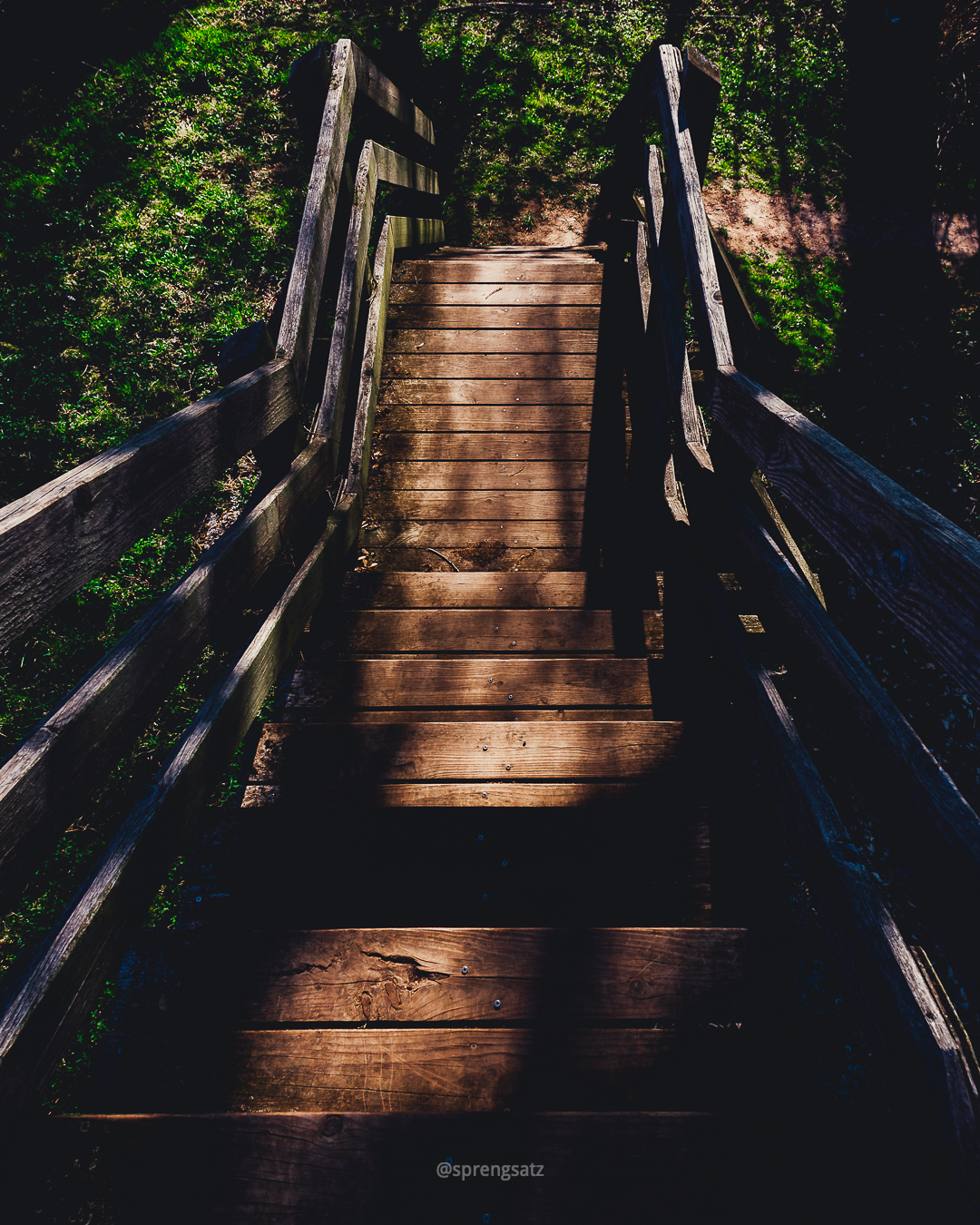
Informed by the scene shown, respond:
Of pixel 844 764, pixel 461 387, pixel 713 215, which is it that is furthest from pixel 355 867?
pixel 713 215

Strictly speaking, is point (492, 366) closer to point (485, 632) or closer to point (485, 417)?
point (485, 417)

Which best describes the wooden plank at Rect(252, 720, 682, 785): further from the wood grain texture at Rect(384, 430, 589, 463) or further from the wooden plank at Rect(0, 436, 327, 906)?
the wood grain texture at Rect(384, 430, 589, 463)

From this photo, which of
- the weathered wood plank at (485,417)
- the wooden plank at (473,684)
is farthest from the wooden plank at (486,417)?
the wooden plank at (473,684)

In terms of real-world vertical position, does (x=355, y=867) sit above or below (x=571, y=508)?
below

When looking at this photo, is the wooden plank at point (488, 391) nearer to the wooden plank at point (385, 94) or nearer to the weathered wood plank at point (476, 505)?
the weathered wood plank at point (476, 505)

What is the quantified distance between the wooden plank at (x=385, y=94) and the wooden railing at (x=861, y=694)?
248 centimetres

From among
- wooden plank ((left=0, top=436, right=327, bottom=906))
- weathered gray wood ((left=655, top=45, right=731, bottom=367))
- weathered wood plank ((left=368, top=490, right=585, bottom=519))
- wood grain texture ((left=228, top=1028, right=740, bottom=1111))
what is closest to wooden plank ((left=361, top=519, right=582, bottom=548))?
weathered wood plank ((left=368, top=490, right=585, bottom=519))

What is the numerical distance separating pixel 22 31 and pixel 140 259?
11.6 ft

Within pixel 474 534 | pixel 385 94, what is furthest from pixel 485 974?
pixel 385 94

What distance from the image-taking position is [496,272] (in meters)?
4.80

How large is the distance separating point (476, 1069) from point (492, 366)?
3936mm

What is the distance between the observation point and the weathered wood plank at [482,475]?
3752 mm

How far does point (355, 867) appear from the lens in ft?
5.90

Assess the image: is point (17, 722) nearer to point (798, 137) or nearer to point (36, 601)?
point (36, 601)
